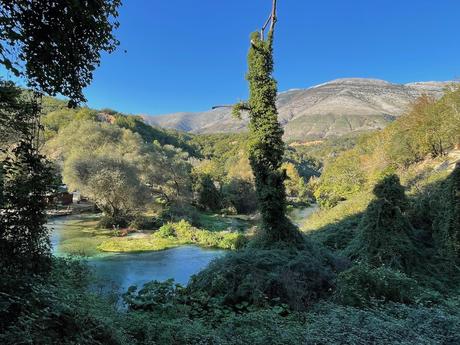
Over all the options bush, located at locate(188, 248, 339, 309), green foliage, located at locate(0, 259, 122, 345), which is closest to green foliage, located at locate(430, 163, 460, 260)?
bush, located at locate(188, 248, 339, 309)

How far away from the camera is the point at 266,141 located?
12594 mm

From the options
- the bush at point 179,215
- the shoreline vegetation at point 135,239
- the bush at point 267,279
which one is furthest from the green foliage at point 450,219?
the bush at point 179,215

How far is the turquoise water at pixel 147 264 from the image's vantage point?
15.2 m

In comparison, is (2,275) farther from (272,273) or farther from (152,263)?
(152,263)

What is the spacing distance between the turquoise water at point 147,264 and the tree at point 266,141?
17.6ft

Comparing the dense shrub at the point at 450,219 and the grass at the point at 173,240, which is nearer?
the dense shrub at the point at 450,219

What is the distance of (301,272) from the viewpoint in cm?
989

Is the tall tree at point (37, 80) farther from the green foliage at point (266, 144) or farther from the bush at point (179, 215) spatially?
the bush at point (179, 215)

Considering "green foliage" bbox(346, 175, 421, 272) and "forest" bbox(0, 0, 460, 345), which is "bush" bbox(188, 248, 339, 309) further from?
"green foliage" bbox(346, 175, 421, 272)

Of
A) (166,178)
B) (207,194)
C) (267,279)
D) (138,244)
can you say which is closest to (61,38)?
(267,279)

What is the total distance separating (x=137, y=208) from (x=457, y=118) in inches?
1059

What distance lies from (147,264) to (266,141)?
33.3 feet

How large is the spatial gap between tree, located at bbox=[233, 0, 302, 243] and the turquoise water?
17.6ft

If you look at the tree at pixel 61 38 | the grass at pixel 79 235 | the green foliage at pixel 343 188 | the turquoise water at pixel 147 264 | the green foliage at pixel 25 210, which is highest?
the tree at pixel 61 38
